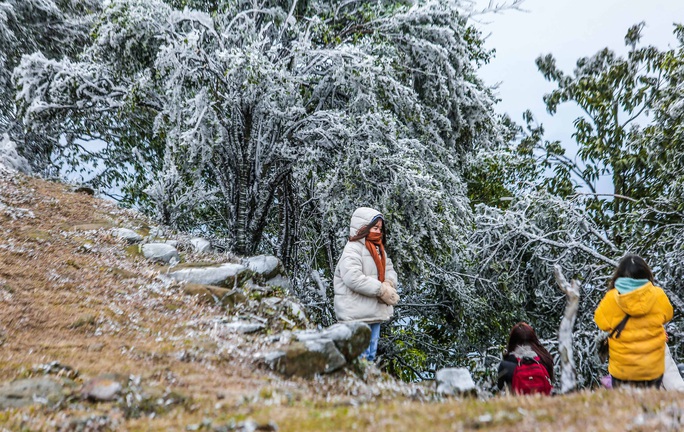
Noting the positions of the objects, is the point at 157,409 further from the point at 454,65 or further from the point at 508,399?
the point at 454,65

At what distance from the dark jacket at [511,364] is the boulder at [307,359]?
170 cm

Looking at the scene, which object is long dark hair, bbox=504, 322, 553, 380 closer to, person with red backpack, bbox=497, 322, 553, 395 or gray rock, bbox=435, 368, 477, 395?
person with red backpack, bbox=497, 322, 553, 395

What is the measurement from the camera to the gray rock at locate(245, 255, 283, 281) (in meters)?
7.87

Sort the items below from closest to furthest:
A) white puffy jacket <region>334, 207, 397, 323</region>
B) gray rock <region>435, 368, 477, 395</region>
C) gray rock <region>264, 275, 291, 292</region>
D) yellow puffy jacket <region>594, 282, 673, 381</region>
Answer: gray rock <region>435, 368, 477, 395</region>, yellow puffy jacket <region>594, 282, 673, 381</region>, white puffy jacket <region>334, 207, 397, 323</region>, gray rock <region>264, 275, 291, 292</region>

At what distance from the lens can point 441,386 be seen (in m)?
4.14

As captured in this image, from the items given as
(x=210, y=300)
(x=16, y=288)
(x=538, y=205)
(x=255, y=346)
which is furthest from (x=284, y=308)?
(x=538, y=205)

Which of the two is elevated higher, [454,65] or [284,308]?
[454,65]

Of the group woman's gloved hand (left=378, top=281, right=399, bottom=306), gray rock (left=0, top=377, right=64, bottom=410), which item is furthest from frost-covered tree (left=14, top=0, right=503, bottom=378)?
gray rock (left=0, top=377, right=64, bottom=410)

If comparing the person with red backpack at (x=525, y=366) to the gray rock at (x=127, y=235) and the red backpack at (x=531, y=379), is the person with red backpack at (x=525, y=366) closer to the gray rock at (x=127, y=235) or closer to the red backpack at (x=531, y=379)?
the red backpack at (x=531, y=379)

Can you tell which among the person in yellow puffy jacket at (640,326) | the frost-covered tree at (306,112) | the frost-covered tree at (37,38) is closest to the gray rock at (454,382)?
the person in yellow puffy jacket at (640,326)

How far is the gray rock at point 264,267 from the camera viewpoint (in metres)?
7.87

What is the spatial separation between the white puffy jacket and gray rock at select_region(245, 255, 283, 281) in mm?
2541

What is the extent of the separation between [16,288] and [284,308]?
3.50 m

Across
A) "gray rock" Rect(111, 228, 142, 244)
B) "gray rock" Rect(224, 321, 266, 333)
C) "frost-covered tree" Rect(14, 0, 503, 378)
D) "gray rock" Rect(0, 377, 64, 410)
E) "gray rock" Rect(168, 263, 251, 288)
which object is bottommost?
"gray rock" Rect(0, 377, 64, 410)
